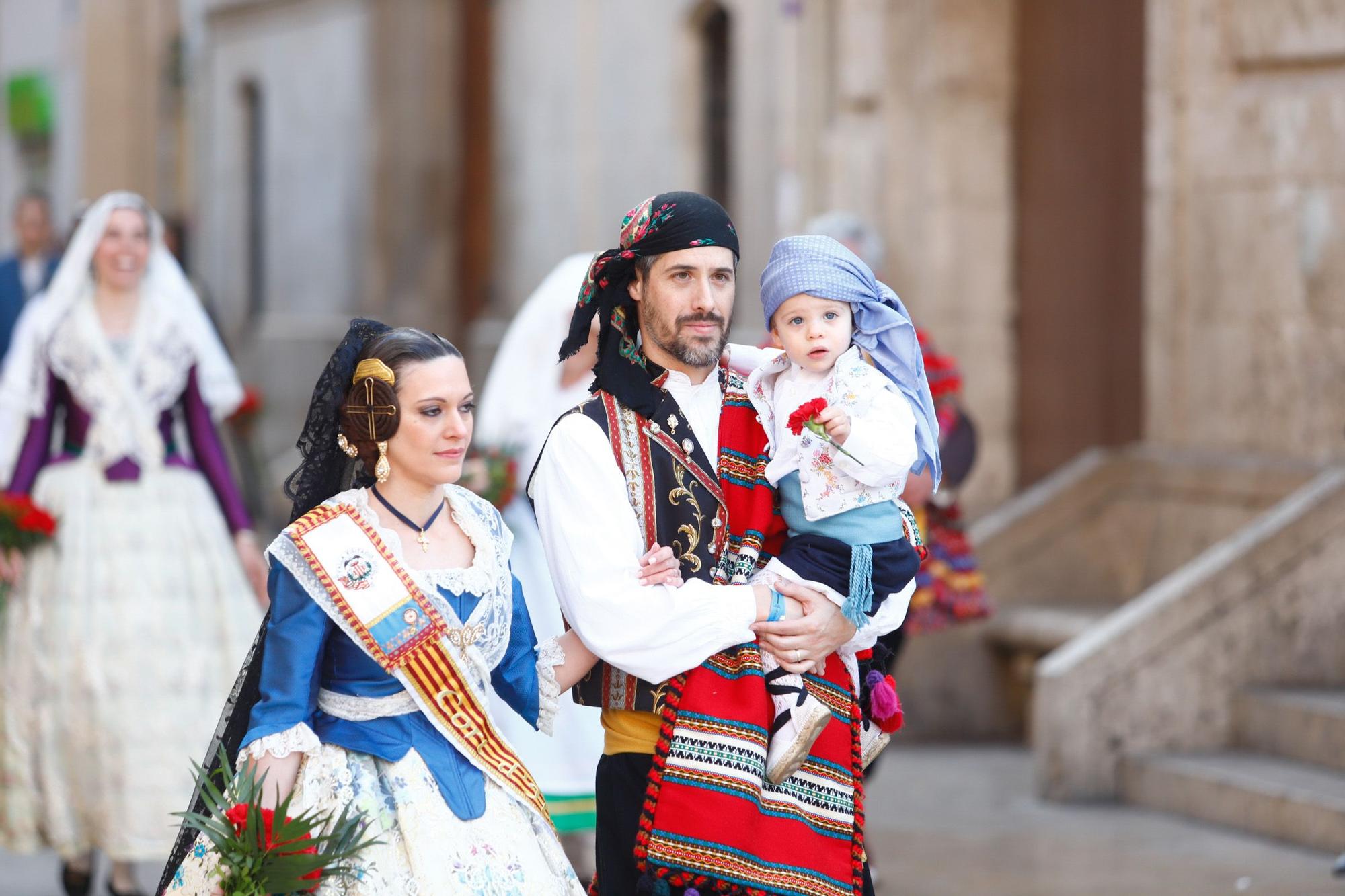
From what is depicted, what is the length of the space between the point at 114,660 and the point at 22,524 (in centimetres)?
54

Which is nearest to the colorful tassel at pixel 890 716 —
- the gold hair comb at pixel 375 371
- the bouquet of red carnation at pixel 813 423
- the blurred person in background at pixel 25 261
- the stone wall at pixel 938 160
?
the bouquet of red carnation at pixel 813 423

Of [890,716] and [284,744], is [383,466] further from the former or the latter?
[890,716]

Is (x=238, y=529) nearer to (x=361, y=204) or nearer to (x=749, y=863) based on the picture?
(x=749, y=863)

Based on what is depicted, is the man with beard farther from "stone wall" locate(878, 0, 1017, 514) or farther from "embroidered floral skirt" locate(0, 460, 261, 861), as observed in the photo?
"stone wall" locate(878, 0, 1017, 514)

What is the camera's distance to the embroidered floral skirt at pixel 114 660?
21.2 ft

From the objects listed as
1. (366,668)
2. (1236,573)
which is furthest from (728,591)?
(1236,573)

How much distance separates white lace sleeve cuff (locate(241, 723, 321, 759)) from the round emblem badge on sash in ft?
0.91

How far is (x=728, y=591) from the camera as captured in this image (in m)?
3.77

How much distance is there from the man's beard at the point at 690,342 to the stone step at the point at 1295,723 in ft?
14.2

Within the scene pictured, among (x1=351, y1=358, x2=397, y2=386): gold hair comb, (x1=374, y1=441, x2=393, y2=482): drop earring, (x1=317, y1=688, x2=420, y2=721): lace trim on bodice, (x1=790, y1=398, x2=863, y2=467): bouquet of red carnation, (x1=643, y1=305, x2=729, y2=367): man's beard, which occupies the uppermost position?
(x1=643, y1=305, x2=729, y2=367): man's beard

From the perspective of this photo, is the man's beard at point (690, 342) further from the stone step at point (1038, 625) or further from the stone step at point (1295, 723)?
the stone step at point (1038, 625)

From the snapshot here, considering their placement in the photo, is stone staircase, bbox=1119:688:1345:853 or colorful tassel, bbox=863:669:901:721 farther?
stone staircase, bbox=1119:688:1345:853

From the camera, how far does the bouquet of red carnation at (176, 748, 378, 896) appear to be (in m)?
3.50

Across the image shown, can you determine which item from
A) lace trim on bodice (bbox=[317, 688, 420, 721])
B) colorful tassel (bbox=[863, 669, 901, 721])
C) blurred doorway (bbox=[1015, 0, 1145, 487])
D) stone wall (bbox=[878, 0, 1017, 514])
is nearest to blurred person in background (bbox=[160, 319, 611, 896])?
lace trim on bodice (bbox=[317, 688, 420, 721])
